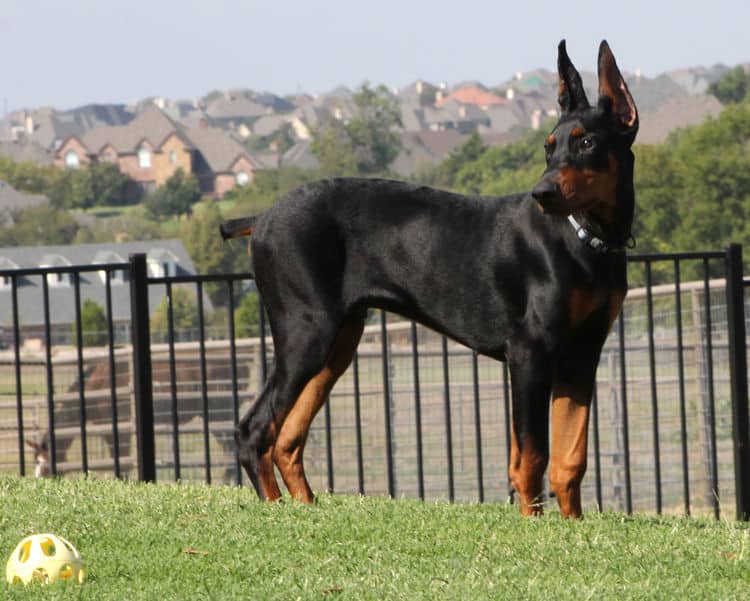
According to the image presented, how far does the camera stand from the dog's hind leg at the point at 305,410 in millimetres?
6633

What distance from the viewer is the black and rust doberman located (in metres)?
5.92

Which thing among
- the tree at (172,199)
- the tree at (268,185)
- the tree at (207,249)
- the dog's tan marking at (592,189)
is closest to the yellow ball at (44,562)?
the dog's tan marking at (592,189)

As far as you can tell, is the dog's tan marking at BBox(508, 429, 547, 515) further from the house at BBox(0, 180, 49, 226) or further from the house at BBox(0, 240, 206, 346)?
the house at BBox(0, 180, 49, 226)

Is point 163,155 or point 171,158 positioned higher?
point 163,155

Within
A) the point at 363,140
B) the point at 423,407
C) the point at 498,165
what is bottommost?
the point at 498,165

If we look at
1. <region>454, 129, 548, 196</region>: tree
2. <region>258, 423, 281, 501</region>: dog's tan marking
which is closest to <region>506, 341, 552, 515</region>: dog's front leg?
<region>258, 423, 281, 501</region>: dog's tan marking

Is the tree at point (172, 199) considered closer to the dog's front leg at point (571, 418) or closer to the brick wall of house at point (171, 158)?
the brick wall of house at point (171, 158)

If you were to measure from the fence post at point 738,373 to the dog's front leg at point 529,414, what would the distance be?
256cm

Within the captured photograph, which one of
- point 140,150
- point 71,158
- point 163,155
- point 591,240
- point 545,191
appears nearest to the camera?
point 545,191

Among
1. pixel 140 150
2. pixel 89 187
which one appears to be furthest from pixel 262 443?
pixel 140 150

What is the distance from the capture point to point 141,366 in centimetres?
811

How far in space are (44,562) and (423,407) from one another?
1245 centimetres

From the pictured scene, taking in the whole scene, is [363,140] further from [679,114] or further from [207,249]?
[207,249]

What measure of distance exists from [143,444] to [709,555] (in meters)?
3.56
